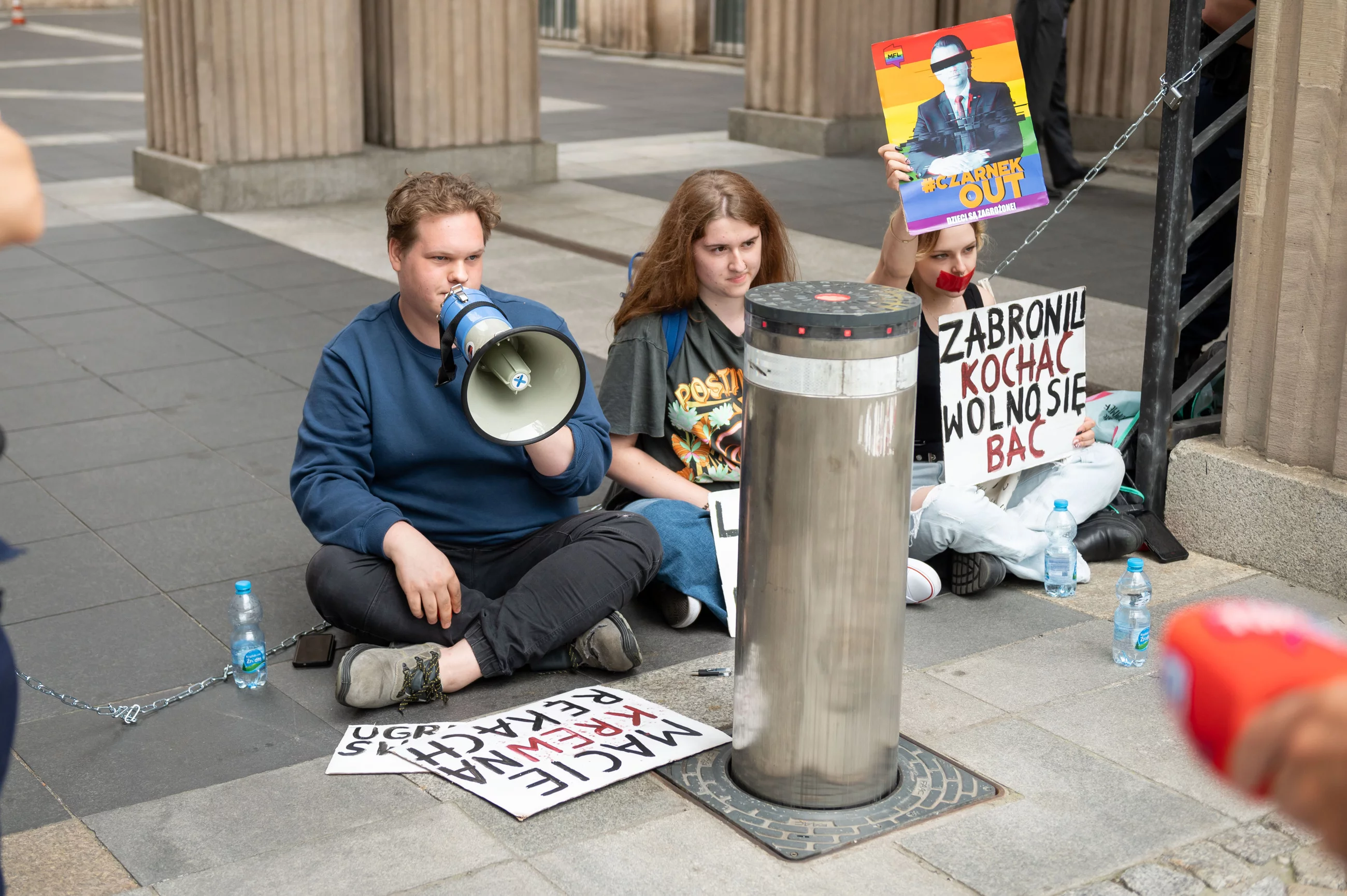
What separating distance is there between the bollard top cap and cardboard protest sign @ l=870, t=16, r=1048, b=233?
46.5 inches

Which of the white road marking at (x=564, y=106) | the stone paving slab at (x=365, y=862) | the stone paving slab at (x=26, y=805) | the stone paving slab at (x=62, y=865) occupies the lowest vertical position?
the stone paving slab at (x=26, y=805)

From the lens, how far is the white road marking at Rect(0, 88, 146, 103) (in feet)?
58.9

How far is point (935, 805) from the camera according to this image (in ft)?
11.0

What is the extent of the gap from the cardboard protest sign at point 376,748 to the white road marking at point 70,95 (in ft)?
51.7

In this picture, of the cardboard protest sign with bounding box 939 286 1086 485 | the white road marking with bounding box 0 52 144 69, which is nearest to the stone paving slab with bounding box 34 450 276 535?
the cardboard protest sign with bounding box 939 286 1086 485

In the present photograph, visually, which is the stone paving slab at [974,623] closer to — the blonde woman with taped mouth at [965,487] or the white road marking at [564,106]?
the blonde woman with taped mouth at [965,487]

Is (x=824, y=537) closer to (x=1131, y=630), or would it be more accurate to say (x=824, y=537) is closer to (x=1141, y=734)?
(x=1141, y=734)

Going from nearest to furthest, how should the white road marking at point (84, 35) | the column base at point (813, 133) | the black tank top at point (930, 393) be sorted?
the black tank top at point (930, 393) → the column base at point (813, 133) → the white road marking at point (84, 35)

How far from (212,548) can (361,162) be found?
7.48m

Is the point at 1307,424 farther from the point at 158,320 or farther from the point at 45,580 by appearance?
the point at 158,320

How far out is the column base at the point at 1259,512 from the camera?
14.9ft

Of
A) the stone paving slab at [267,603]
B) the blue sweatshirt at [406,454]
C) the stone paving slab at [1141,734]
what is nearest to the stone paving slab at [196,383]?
the stone paving slab at [267,603]

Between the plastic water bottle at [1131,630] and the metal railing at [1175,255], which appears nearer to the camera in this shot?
the plastic water bottle at [1131,630]

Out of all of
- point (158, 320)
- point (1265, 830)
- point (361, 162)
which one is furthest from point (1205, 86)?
point (361, 162)
